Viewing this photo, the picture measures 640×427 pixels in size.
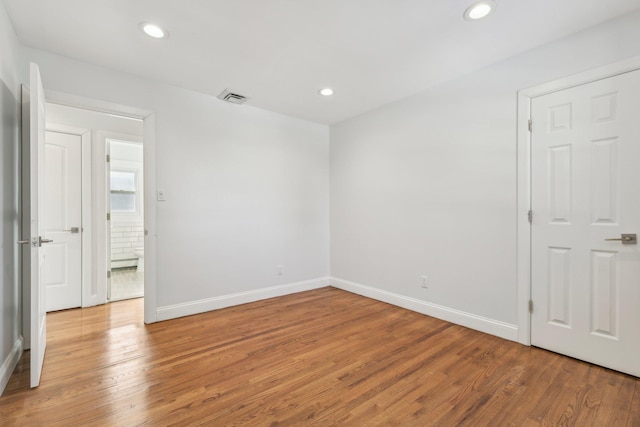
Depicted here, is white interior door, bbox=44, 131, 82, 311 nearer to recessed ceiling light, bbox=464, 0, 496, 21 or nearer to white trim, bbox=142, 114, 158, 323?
white trim, bbox=142, 114, 158, 323

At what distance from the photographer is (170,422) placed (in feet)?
5.18

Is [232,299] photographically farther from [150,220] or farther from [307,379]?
[307,379]

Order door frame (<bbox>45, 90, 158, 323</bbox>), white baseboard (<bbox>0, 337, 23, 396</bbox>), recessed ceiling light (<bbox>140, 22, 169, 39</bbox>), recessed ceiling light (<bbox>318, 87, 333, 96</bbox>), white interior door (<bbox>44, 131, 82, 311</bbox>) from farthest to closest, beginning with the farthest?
white interior door (<bbox>44, 131, 82, 311</bbox>), recessed ceiling light (<bbox>318, 87, 333, 96</bbox>), door frame (<bbox>45, 90, 158, 323</bbox>), recessed ceiling light (<bbox>140, 22, 169, 39</bbox>), white baseboard (<bbox>0, 337, 23, 396</bbox>)

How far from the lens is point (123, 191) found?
6.07 m

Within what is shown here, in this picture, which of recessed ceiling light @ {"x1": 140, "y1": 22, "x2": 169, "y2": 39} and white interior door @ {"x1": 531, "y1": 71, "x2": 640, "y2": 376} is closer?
white interior door @ {"x1": 531, "y1": 71, "x2": 640, "y2": 376}

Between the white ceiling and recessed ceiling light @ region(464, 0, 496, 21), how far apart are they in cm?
5

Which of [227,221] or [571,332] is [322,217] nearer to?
[227,221]

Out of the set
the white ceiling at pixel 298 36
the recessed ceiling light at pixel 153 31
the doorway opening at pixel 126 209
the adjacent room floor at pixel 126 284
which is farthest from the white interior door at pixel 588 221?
the doorway opening at pixel 126 209

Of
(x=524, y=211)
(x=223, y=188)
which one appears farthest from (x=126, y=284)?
(x=524, y=211)

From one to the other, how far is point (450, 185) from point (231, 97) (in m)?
2.74

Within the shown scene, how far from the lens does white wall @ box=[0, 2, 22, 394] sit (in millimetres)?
1954

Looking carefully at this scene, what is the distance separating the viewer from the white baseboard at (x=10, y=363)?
1869 millimetres

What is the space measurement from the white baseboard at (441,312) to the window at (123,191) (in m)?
4.99

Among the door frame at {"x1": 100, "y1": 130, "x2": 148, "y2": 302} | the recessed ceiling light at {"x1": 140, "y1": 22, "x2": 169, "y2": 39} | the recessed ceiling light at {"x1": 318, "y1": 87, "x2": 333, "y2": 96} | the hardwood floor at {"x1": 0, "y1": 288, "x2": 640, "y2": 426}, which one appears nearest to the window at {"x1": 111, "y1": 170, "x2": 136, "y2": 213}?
the door frame at {"x1": 100, "y1": 130, "x2": 148, "y2": 302}
